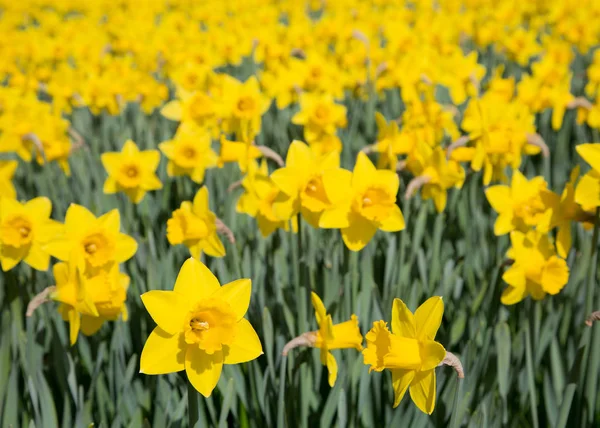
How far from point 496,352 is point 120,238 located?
1140mm

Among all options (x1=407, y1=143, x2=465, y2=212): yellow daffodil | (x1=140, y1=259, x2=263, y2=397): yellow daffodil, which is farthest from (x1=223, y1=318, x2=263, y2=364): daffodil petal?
(x1=407, y1=143, x2=465, y2=212): yellow daffodil

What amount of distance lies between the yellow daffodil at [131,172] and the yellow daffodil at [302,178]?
937 millimetres

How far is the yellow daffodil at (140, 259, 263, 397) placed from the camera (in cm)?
117

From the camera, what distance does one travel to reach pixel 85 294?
1.48 m

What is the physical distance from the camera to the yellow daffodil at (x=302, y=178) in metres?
1.72

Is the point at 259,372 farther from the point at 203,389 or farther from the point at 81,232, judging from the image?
the point at 81,232

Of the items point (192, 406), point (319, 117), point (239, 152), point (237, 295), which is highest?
point (319, 117)

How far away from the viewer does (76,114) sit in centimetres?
445

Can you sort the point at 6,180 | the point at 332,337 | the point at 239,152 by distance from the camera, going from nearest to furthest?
the point at 332,337, the point at 6,180, the point at 239,152

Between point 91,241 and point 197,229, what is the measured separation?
0.35 metres

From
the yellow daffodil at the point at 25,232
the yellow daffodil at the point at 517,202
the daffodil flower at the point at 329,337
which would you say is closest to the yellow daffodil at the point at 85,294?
the yellow daffodil at the point at 25,232

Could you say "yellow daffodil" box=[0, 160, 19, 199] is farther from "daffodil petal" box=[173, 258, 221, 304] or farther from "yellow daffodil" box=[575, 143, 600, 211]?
"yellow daffodil" box=[575, 143, 600, 211]

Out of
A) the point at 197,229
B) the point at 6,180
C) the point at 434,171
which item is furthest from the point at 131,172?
the point at 434,171

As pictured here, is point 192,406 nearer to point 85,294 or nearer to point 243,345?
point 243,345
